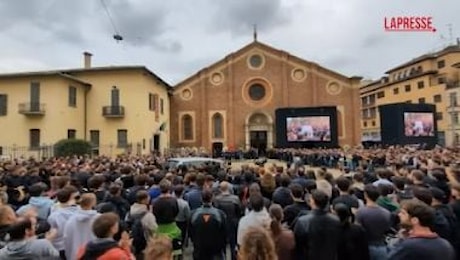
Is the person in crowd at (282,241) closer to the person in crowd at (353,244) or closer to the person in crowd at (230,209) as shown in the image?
the person in crowd at (353,244)

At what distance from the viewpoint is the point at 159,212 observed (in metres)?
5.31

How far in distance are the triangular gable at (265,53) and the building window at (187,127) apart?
145 inches

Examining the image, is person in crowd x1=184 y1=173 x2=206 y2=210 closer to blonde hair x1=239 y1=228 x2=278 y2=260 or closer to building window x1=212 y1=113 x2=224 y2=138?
blonde hair x1=239 y1=228 x2=278 y2=260

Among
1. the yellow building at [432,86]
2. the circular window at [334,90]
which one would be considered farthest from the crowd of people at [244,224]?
the yellow building at [432,86]

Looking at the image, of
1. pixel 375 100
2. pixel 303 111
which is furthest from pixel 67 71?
pixel 375 100

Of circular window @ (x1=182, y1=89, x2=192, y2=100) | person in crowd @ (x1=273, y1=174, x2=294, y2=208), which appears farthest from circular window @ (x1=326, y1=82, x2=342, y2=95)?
person in crowd @ (x1=273, y1=174, x2=294, y2=208)

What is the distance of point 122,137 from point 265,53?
59.2 feet

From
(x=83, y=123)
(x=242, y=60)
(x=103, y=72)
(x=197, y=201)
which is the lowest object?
(x=197, y=201)

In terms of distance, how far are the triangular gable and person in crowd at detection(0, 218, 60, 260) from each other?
41.0 m

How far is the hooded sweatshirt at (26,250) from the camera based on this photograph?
Answer: 3.62 m

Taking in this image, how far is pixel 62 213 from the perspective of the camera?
195 inches

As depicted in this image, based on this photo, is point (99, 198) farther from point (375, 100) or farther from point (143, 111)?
point (375, 100)

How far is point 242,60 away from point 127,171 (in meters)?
36.0

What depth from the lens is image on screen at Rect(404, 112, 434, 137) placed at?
114ft
